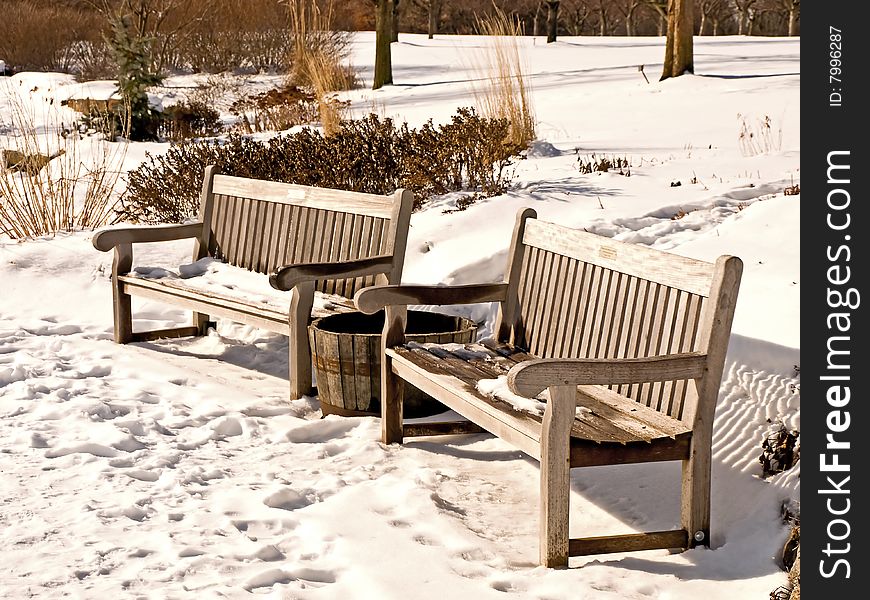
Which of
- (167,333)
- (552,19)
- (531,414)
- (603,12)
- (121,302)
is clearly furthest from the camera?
(603,12)

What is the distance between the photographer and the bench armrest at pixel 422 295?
449 centimetres

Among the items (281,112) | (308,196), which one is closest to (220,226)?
(308,196)

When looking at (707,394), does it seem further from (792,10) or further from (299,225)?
(792,10)

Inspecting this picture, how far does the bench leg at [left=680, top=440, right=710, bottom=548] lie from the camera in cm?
348

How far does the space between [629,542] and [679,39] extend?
15.1 metres

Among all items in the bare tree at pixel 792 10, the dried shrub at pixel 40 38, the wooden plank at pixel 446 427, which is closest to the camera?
the wooden plank at pixel 446 427

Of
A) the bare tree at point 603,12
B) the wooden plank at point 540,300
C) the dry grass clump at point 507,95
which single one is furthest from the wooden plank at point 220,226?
the bare tree at point 603,12

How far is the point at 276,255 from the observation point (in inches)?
245

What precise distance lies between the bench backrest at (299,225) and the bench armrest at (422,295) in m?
0.71

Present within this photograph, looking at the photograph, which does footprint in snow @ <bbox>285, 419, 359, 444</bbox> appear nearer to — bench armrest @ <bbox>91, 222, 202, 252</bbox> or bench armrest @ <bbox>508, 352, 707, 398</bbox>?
bench armrest @ <bbox>508, 352, 707, 398</bbox>

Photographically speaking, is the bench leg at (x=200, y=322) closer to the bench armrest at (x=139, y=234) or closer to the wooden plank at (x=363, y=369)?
the bench armrest at (x=139, y=234)

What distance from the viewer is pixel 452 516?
12.8 ft

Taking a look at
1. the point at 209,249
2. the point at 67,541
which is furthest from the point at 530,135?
the point at 67,541
